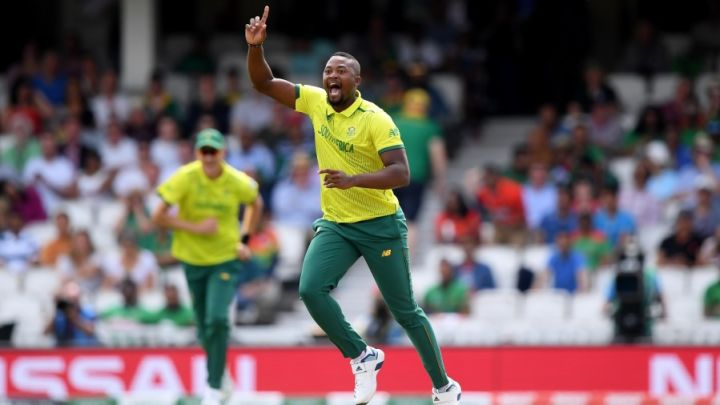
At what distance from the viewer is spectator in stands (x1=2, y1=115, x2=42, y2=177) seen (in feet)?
65.8

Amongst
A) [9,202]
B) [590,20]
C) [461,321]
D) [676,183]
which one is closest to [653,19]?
[590,20]

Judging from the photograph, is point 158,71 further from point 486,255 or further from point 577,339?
point 577,339

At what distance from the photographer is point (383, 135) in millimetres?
10047

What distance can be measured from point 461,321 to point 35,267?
16.2 ft

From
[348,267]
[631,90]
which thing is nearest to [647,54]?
[631,90]

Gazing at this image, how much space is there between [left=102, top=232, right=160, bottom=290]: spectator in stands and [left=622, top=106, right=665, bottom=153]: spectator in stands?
18.9 feet

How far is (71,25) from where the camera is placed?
2378 centimetres

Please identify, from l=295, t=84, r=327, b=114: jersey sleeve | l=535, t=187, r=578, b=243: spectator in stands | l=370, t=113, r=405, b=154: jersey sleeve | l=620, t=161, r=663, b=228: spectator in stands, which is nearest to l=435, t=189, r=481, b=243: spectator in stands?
l=535, t=187, r=578, b=243: spectator in stands

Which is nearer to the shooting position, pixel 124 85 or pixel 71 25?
pixel 124 85

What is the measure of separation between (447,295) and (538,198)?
2.24 meters

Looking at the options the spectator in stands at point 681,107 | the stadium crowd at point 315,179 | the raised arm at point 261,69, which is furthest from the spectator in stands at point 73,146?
the raised arm at point 261,69

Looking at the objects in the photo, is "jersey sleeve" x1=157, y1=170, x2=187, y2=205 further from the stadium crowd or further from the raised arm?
the stadium crowd

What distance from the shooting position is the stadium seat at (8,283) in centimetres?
1802

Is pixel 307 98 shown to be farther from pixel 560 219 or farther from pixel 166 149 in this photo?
pixel 166 149
